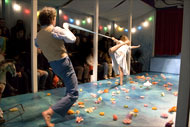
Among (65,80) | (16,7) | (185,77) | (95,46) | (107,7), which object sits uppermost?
(107,7)

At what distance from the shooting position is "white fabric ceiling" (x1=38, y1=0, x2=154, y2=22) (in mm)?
4227

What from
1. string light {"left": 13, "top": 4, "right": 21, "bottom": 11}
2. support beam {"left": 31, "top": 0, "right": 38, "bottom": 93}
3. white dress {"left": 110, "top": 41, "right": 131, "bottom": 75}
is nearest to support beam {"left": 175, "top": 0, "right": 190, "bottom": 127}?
support beam {"left": 31, "top": 0, "right": 38, "bottom": 93}

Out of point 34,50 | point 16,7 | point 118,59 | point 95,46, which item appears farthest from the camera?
point 95,46

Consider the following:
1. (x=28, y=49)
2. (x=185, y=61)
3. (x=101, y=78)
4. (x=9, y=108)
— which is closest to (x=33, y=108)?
(x=9, y=108)

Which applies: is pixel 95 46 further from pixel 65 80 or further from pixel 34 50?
pixel 65 80

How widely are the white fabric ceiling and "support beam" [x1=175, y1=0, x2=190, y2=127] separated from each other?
3511 millimetres

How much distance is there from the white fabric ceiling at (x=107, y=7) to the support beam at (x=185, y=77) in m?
3.51

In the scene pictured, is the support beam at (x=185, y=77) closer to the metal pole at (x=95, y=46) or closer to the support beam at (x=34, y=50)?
the support beam at (x=34, y=50)

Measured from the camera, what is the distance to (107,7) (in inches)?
217

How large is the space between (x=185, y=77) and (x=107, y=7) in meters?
4.89

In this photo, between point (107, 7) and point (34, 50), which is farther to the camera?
point (107, 7)

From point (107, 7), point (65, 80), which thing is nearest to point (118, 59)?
point (107, 7)

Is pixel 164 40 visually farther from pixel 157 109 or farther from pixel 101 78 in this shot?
pixel 157 109

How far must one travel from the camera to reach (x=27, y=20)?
145 inches
